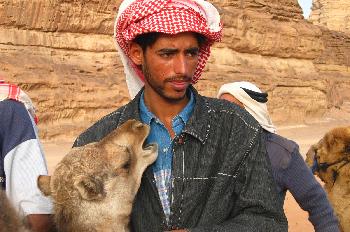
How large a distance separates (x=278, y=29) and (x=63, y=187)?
2886cm

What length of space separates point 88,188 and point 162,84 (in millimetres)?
589

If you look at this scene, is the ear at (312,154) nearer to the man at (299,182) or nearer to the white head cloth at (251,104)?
the white head cloth at (251,104)

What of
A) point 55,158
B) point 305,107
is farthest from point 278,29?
point 55,158

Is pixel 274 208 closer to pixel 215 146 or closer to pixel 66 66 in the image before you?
pixel 215 146

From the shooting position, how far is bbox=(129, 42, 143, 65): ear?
2.87 m

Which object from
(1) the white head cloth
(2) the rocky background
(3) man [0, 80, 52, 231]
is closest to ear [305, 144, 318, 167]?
(1) the white head cloth

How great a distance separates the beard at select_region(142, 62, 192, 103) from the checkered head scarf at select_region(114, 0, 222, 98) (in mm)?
189

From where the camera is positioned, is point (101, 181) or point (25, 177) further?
point (25, 177)

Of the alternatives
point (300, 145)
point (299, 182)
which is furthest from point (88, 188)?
point (300, 145)

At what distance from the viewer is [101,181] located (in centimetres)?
258

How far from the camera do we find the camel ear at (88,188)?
8.16ft

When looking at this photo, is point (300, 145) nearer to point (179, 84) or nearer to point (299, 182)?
point (299, 182)

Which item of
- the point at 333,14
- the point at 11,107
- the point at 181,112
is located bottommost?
the point at 333,14

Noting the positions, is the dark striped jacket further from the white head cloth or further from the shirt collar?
the white head cloth
